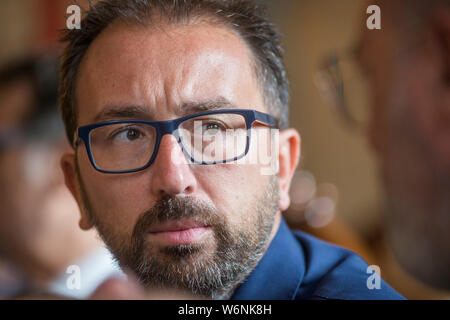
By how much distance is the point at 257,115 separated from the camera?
834mm

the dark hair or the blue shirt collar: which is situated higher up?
the dark hair

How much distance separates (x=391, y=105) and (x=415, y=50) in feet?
0.49

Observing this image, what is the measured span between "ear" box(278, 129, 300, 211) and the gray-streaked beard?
104 mm

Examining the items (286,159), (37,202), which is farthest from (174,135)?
(37,202)

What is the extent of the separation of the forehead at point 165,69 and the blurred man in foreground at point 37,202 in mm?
862

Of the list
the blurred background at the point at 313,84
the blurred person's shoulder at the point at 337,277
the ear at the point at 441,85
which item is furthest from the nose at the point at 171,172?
the blurred background at the point at 313,84

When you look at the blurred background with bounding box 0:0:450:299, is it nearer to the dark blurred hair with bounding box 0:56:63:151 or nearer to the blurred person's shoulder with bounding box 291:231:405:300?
the dark blurred hair with bounding box 0:56:63:151

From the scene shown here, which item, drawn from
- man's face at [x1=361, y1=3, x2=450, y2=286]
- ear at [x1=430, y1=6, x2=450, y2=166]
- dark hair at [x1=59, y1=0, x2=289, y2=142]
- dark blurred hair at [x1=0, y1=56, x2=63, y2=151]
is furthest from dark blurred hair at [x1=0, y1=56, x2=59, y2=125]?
ear at [x1=430, y1=6, x2=450, y2=166]

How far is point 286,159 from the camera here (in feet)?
3.10

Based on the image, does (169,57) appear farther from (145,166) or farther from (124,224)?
(124,224)

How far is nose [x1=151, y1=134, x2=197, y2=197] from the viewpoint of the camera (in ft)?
2.44

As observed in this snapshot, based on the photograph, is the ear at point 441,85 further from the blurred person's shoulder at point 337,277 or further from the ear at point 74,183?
the ear at point 74,183
